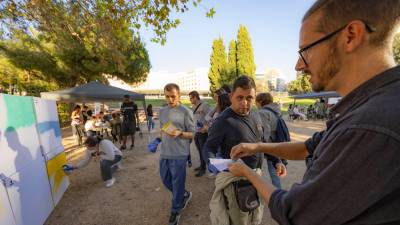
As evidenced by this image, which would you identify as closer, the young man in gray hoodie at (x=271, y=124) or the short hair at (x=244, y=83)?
the short hair at (x=244, y=83)

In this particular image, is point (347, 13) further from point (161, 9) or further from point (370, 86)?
point (161, 9)

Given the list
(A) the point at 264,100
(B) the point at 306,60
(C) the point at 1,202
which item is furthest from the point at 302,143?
(C) the point at 1,202

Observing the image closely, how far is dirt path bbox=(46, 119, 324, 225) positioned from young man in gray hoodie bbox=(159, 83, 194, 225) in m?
0.49

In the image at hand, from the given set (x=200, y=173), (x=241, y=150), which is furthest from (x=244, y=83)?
(x=200, y=173)

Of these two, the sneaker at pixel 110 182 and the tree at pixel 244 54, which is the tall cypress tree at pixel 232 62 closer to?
the tree at pixel 244 54

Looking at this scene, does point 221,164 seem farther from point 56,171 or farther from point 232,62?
point 232,62

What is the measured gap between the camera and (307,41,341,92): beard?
813 mm

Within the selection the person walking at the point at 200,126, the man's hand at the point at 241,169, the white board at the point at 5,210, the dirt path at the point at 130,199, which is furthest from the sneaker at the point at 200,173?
the man's hand at the point at 241,169

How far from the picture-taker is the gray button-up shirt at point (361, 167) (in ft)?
1.90

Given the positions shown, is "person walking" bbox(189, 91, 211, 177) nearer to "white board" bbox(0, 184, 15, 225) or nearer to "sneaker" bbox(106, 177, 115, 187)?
"sneaker" bbox(106, 177, 115, 187)

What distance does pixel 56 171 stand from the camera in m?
4.09

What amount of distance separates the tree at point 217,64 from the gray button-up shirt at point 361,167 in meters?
38.1

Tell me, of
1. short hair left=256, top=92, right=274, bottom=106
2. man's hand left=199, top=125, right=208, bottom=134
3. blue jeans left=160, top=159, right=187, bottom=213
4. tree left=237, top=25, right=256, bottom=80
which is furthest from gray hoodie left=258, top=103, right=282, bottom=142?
tree left=237, top=25, right=256, bottom=80

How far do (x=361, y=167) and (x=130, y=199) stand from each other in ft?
14.4
